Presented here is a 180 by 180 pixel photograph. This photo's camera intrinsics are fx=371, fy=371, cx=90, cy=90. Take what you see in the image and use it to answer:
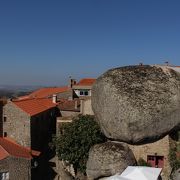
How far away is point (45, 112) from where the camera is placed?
49719 mm

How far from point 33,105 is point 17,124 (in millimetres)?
5630

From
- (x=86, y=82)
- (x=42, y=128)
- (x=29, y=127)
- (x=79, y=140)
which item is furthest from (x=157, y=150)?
(x=86, y=82)

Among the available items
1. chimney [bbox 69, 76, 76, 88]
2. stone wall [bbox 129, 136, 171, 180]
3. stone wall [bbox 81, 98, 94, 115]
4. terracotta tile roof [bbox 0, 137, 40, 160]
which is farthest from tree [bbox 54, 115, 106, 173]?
chimney [bbox 69, 76, 76, 88]

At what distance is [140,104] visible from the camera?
30.5 metres

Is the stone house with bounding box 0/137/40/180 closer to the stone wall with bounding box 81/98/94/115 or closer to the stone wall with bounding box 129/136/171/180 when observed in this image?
the stone wall with bounding box 81/98/94/115

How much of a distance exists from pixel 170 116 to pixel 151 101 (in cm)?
207

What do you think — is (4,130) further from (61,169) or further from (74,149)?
(74,149)

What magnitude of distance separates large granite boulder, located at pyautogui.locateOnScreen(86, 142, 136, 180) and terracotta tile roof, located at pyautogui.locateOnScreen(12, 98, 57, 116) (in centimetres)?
1430

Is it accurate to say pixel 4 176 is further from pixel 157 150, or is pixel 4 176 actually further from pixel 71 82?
pixel 71 82

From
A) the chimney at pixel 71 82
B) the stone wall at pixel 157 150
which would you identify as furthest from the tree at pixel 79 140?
the chimney at pixel 71 82

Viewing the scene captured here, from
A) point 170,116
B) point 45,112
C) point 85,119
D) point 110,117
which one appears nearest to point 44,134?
point 45,112

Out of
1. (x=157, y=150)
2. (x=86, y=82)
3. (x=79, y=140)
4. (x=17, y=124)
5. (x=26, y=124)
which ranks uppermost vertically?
(x=86, y=82)

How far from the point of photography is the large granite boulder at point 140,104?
30.4 metres

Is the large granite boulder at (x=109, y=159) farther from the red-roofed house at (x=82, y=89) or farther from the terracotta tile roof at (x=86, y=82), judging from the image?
the terracotta tile roof at (x=86, y=82)
